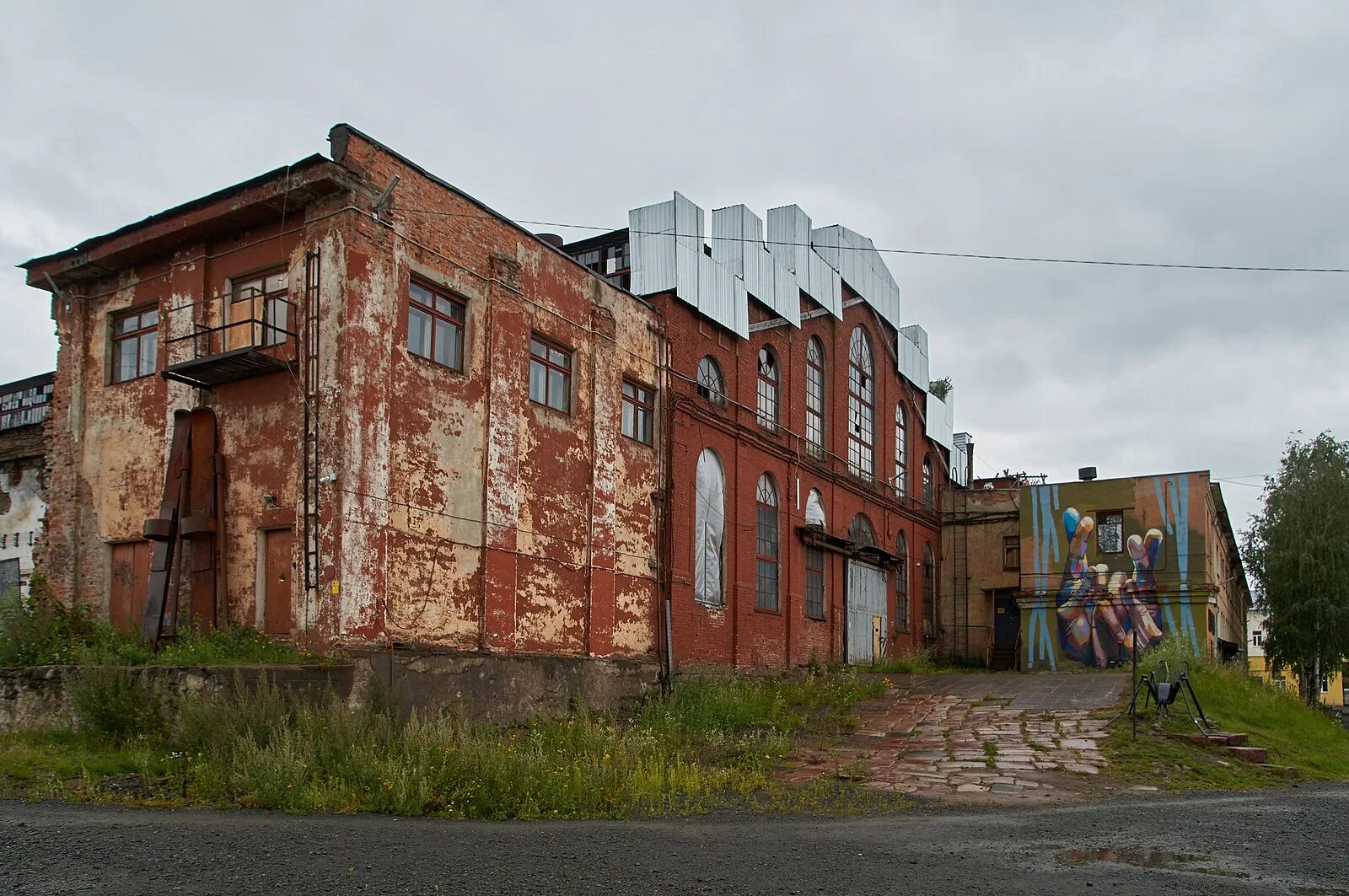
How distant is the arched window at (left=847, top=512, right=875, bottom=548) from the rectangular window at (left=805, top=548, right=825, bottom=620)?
5.83 feet

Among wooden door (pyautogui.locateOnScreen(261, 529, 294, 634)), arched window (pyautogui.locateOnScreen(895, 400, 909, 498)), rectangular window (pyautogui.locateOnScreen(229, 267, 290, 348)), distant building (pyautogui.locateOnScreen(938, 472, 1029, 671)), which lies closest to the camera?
wooden door (pyautogui.locateOnScreen(261, 529, 294, 634))

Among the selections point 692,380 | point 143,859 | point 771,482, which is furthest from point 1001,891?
point 771,482

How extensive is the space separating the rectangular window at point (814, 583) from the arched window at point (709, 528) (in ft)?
13.0

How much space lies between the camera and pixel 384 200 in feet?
50.2

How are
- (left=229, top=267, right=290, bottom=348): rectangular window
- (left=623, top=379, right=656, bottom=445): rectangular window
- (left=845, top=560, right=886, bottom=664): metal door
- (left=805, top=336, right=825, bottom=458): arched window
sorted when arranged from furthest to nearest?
(left=845, top=560, right=886, bottom=664): metal door
(left=805, top=336, right=825, bottom=458): arched window
(left=623, top=379, right=656, bottom=445): rectangular window
(left=229, top=267, right=290, bottom=348): rectangular window

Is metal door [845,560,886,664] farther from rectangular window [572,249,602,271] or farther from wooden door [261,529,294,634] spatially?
wooden door [261,529,294,634]

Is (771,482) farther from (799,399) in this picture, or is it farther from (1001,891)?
(1001,891)

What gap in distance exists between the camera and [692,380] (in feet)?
72.0

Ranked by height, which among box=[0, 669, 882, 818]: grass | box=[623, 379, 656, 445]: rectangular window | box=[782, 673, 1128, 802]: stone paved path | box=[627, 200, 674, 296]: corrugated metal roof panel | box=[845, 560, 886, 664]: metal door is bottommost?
box=[782, 673, 1128, 802]: stone paved path

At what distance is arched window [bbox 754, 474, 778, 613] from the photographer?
77.6 ft

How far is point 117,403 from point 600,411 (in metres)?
7.47

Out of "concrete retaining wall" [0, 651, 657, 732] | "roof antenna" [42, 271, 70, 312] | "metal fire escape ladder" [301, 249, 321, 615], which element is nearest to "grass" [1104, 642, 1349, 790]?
"concrete retaining wall" [0, 651, 657, 732]

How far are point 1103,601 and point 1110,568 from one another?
36.2 inches

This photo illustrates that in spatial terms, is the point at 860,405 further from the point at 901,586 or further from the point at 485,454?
the point at 485,454
